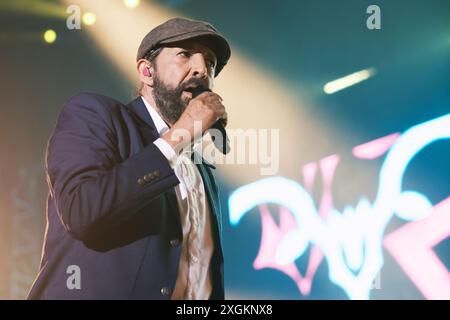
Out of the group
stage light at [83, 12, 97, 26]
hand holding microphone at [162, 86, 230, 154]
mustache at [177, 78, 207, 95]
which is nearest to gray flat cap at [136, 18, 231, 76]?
mustache at [177, 78, 207, 95]

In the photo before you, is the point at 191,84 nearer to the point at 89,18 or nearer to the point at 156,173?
the point at 156,173

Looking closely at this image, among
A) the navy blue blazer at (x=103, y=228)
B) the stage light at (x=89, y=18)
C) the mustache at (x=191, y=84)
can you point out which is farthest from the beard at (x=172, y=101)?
the stage light at (x=89, y=18)

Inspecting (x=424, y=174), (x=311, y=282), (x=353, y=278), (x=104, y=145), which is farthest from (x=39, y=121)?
(x=424, y=174)

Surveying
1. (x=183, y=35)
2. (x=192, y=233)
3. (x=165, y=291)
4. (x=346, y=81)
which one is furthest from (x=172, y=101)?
(x=346, y=81)

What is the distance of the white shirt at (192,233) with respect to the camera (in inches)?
72.2

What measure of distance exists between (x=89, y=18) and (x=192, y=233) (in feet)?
3.70

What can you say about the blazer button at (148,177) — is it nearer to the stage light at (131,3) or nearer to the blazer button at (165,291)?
the blazer button at (165,291)

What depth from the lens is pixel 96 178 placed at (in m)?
1.58

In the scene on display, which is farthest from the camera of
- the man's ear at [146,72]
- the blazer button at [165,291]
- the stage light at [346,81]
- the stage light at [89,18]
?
the stage light at [346,81]

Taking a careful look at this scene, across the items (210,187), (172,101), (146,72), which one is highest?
(146,72)

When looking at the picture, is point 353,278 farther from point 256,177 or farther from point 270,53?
point 270,53

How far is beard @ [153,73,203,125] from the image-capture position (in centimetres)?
198

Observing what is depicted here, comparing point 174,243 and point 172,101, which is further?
point 172,101

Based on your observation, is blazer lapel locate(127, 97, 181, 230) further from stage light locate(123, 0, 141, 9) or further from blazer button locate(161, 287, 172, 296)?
stage light locate(123, 0, 141, 9)
